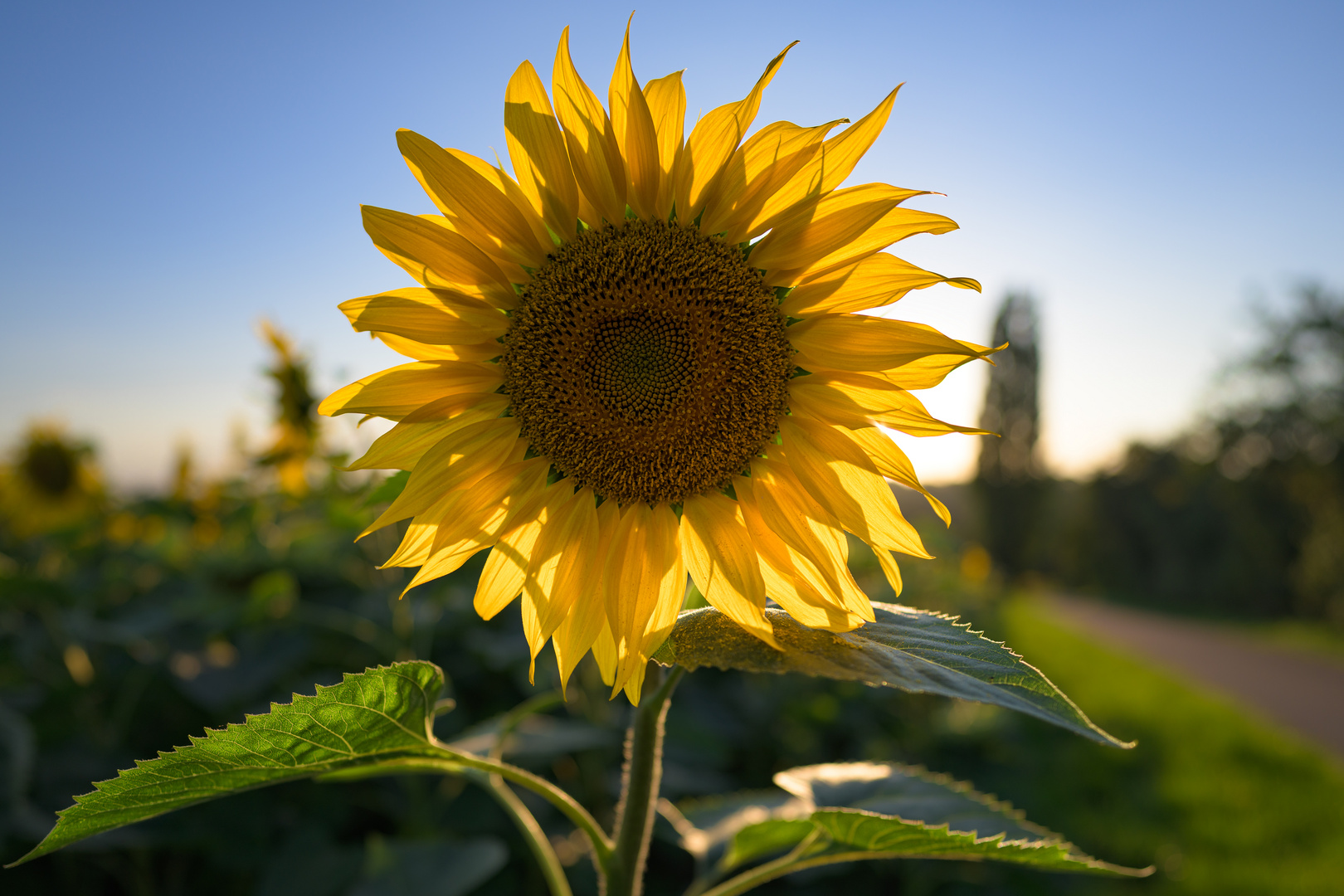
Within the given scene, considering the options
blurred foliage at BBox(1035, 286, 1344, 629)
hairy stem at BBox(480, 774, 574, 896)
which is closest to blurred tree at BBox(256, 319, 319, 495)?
hairy stem at BBox(480, 774, 574, 896)

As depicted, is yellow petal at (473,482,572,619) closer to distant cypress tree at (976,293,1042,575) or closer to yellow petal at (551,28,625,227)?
yellow petal at (551,28,625,227)

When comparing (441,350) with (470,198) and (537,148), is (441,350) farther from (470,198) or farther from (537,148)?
Answer: (537,148)

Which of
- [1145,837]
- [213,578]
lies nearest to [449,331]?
[213,578]

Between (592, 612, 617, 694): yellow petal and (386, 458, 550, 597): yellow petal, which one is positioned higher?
(386, 458, 550, 597): yellow petal

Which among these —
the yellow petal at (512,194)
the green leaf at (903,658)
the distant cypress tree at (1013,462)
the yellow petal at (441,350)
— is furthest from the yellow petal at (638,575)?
the distant cypress tree at (1013,462)

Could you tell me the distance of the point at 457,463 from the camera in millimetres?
1162

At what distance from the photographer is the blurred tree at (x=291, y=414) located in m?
3.62

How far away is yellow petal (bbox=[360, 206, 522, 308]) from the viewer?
1.08m

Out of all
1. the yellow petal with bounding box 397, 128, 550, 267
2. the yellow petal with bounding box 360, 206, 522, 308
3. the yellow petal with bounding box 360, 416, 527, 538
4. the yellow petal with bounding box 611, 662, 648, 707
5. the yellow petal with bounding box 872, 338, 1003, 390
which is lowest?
the yellow petal with bounding box 611, 662, 648, 707

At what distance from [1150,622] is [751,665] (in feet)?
86.8

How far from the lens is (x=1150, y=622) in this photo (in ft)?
74.8

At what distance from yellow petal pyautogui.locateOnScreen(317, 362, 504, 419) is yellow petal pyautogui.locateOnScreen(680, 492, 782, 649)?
14.9 inches

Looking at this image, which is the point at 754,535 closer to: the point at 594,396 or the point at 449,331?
the point at 594,396

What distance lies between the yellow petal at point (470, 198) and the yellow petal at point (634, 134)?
0.56ft
